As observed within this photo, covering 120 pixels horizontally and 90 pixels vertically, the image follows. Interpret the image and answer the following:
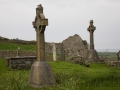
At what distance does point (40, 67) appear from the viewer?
890 cm

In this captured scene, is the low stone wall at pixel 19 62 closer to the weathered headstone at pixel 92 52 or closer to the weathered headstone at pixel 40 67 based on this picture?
the weathered headstone at pixel 40 67

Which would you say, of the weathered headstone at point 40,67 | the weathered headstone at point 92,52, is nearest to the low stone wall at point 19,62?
the weathered headstone at point 40,67

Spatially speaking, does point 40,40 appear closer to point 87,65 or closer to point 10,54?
point 87,65

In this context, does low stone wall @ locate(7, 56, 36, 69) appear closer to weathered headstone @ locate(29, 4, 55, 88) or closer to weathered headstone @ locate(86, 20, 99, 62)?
weathered headstone @ locate(29, 4, 55, 88)

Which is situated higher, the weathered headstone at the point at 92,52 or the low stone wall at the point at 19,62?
the weathered headstone at the point at 92,52

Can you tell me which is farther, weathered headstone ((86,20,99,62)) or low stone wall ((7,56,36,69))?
weathered headstone ((86,20,99,62))

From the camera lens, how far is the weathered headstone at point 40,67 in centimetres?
880

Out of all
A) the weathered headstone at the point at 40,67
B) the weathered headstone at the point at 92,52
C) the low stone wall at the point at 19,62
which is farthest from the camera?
the weathered headstone at the point at 92,52

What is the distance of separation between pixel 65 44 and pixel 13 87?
27784mm

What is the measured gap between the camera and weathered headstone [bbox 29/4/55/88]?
880 centimetres

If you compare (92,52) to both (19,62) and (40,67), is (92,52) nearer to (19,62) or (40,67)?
(19,62)

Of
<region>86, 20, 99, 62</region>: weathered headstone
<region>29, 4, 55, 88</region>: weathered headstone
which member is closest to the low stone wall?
<region>29, 4, 55, 88</region>: weathered headstone

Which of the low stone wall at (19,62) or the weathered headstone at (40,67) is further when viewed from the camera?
the low stone wall at (19,62)

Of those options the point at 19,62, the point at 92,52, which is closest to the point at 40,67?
the point at 19,62
